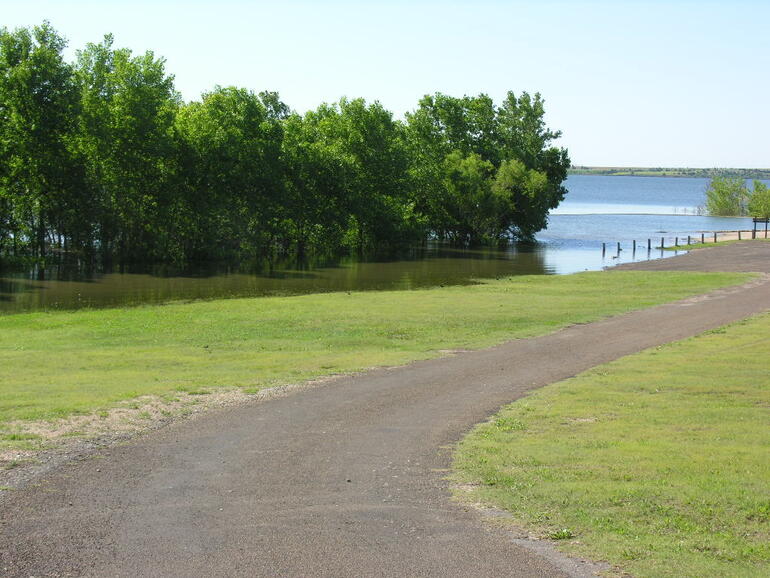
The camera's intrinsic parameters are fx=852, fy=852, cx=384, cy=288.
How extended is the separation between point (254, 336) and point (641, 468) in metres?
19.6

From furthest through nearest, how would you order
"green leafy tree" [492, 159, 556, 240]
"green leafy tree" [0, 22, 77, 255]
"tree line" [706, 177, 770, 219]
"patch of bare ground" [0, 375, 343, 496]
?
"tree line" [706, 177, 770, 219], "green leafy tree" [492, 159, 556, 240], "green leafy tree" [0, 22, 77, 255], "patch of bare ground" [0, 375, 343, 496]

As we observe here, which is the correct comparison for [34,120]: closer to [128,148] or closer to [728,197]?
[128,148]

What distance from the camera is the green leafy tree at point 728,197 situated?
15975 centimetres

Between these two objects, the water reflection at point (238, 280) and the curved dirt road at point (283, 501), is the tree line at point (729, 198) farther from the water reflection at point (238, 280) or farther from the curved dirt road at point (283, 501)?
the curved dirt road at point (283, 501)

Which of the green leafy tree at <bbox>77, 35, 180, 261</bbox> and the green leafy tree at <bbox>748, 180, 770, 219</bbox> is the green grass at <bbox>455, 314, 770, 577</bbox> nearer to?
the green leafy tree at <bbox>77, 35, 180, 261</bbox>

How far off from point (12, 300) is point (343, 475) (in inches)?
1460

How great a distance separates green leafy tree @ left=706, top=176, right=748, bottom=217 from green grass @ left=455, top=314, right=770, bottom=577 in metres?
150

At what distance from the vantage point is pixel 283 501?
11.7 meters

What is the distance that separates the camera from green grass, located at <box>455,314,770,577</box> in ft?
32.6

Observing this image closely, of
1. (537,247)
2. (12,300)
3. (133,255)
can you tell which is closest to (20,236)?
(133,255)

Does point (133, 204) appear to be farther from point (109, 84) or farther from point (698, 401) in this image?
point (698, 401)

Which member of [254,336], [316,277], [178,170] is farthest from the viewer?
[178,170]

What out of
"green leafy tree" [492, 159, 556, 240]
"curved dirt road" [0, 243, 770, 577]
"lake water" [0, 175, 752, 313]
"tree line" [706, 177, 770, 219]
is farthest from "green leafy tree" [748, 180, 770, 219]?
"curved dirt road" [0, 243, 770, 577]

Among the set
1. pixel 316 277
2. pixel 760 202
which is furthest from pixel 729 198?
pixel 316 277
